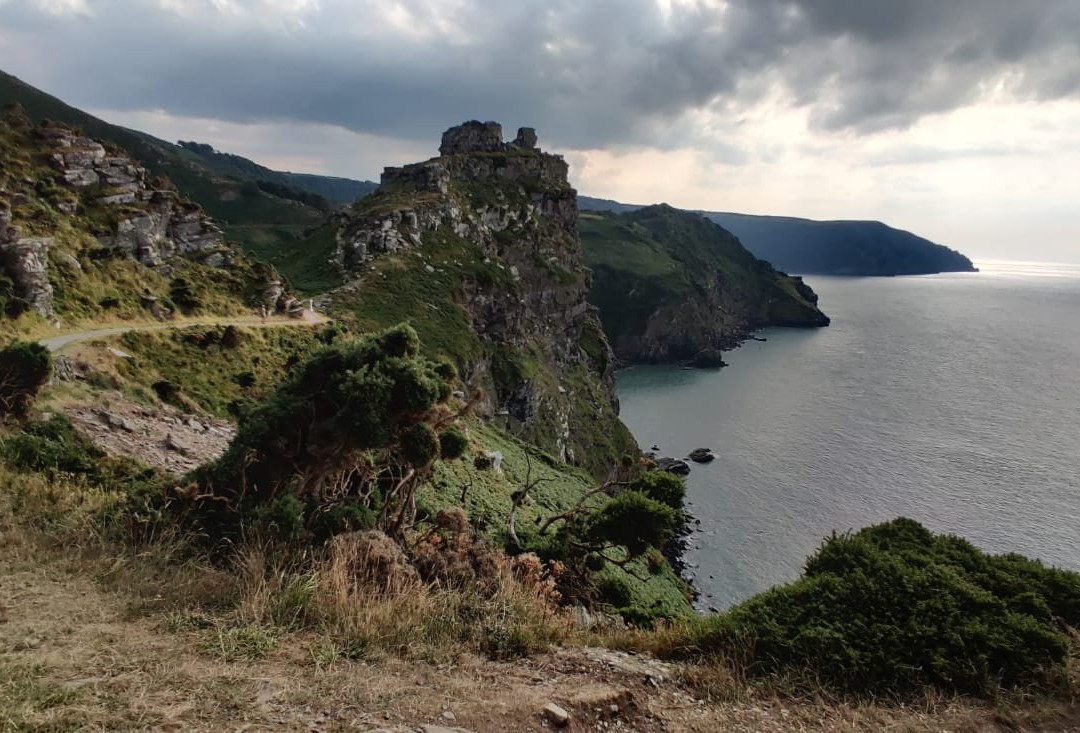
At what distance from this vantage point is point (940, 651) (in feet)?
31.0

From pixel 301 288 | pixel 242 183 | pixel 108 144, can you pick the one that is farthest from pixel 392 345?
pixel 242 183

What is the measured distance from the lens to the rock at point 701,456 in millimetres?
80938

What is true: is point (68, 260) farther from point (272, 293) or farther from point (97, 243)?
point (272, 293)

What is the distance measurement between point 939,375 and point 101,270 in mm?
142683

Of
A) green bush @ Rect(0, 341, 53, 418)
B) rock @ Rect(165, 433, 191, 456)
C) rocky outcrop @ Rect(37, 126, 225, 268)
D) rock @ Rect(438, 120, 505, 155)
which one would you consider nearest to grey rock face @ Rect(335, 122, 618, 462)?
rock @ Rect(438, 120, 505, 155)

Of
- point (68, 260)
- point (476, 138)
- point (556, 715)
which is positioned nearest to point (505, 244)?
point (476, 138)

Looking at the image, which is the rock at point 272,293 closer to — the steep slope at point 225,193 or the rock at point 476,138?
the steep slope at point 225,193

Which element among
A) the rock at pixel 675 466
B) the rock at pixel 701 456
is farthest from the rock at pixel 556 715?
the rock at pixel 701 456

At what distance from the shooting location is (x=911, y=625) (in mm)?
10031

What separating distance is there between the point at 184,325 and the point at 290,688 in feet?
108

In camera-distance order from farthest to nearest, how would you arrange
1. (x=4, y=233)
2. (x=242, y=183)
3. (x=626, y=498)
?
(x=242, y=183), (x=4, y=233), (x=626, y=498)

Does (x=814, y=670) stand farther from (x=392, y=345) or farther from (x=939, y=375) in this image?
(x=939, y=375)

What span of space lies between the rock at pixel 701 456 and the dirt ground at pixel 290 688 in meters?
74.6

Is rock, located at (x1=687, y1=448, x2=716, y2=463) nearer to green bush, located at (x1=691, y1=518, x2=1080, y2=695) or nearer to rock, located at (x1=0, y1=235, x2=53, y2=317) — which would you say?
green bush, located at (x1=691, y1=518, x2=1080, y2=695)
